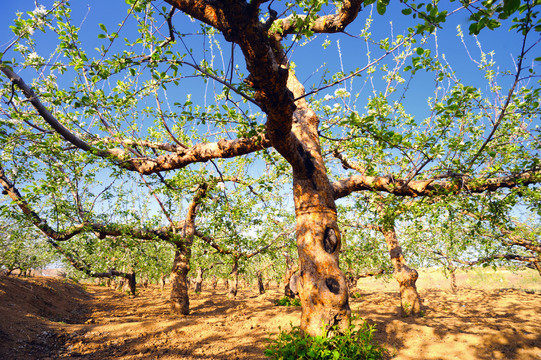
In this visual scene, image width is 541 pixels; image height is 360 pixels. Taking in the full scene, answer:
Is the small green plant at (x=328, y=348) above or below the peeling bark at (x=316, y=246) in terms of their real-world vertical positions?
below

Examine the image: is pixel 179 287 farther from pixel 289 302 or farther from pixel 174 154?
pixel 174 154

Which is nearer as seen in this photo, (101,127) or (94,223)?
(101,127)

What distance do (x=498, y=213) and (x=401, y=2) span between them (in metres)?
5.41

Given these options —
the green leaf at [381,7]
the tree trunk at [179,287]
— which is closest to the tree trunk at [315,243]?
the green leaf at [381,7]

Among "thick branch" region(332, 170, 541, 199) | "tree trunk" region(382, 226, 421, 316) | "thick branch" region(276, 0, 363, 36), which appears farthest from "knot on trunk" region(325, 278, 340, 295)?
"tree trunk" region(382, 226, 421, 316)

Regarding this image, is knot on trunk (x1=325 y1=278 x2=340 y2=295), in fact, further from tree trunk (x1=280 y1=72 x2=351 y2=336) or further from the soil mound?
the soil mound

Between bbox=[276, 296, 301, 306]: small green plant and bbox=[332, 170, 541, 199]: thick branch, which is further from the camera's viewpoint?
bbox=[276, 296, 301, 306]: small green plant

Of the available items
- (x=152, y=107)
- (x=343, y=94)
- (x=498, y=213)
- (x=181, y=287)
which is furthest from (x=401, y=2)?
(x=181, y=287)

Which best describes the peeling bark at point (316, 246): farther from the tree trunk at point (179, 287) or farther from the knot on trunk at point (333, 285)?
the tree trunk at point (179, 287)

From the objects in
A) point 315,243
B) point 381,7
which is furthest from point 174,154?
point 381,7

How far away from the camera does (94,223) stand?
824cm

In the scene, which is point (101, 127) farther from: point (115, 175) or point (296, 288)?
point (296, 288)

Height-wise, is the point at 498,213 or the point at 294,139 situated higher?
the point at 294,139

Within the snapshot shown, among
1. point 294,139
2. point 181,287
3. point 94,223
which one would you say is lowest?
point 181,287
